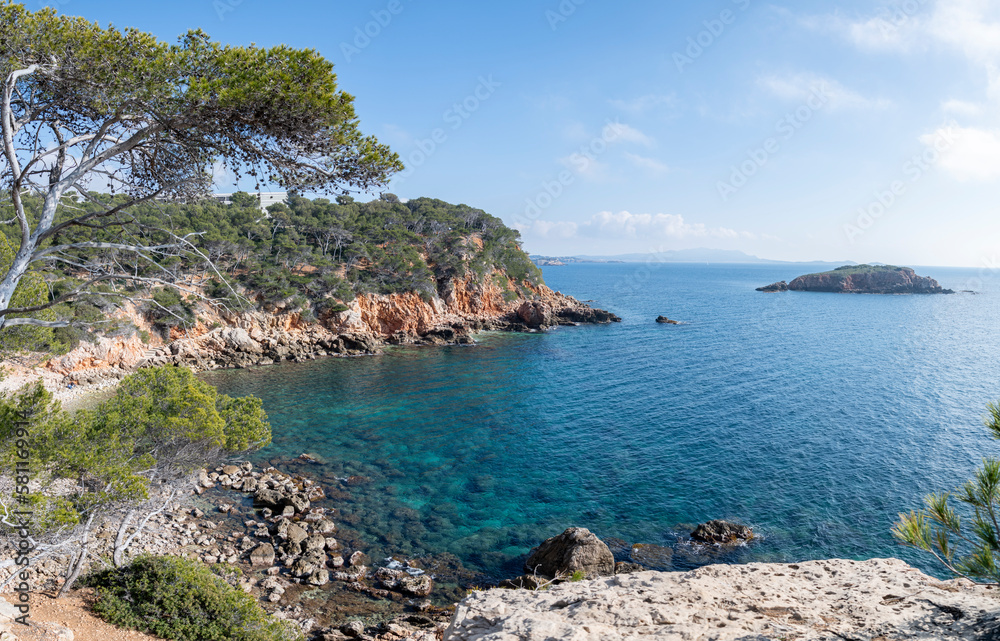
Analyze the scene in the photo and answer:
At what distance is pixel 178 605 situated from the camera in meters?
10.7

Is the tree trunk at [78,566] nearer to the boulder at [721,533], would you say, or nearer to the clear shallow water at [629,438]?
the clear shallow water at [629,438]

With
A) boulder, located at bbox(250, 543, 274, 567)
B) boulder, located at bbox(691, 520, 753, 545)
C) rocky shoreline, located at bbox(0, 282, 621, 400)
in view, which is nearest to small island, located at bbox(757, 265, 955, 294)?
rocky shoreline, located at bbox(0, 282, 621, 400)

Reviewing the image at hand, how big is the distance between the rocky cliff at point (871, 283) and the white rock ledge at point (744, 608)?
489 feet

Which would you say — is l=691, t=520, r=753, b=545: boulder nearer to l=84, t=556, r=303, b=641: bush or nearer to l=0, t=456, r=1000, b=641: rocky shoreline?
l=0, t=456, r=1000, b=641: rocky shoreline

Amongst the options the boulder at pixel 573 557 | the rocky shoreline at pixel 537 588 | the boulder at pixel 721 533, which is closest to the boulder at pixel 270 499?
the rocky shoreline at pixel 537 588

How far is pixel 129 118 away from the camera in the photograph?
24.8ft

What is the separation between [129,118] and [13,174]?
1.71m

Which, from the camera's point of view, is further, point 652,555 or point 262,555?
point 652,555

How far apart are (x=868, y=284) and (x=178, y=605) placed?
16894cm

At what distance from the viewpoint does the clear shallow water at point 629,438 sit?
1922 cm

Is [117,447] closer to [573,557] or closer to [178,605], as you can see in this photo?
[178,605]

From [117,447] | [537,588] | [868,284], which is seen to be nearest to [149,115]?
[117,447]

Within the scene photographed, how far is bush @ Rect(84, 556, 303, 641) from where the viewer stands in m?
10.3

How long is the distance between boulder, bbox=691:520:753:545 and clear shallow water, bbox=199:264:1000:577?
2.06ft
